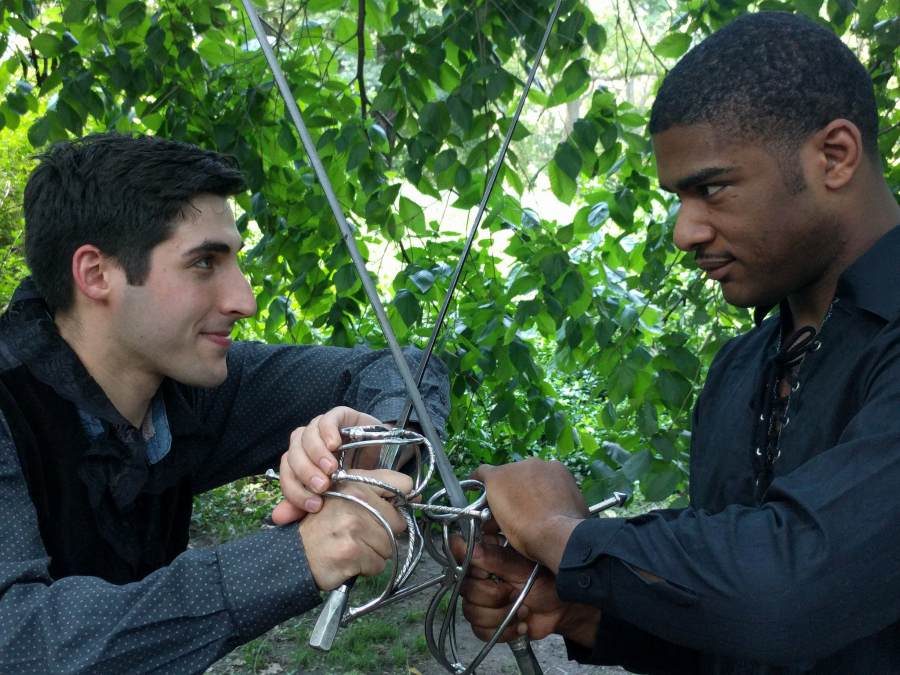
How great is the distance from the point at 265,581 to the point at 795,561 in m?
0.81

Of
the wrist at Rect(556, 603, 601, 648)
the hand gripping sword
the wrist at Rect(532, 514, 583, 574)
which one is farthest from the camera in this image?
the wrist at Rect(556, 603, 601, 648)

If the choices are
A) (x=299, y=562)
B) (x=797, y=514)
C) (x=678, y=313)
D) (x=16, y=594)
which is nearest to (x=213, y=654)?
(x=299, y=562)

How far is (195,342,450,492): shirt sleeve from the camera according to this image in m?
2.46

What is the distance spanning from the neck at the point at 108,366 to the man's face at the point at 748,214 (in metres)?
1.21

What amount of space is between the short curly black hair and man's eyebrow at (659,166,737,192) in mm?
56

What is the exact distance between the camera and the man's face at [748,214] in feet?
4.90

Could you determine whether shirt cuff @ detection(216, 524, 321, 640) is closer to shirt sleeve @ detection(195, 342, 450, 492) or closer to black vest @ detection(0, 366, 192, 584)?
black vest @ detection(0, 366, 192, 584)

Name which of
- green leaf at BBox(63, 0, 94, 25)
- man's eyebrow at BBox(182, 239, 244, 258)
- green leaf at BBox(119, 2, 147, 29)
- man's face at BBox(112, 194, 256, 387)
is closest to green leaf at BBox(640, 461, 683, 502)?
man's face at BBox(112, 194, 256, 387)

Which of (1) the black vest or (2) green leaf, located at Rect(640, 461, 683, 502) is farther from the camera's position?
(2) green leaf, located at Rect(640, 461, 683, 502)

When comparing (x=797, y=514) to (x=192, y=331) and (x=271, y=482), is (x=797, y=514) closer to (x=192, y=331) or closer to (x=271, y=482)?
(x=192, y=331)

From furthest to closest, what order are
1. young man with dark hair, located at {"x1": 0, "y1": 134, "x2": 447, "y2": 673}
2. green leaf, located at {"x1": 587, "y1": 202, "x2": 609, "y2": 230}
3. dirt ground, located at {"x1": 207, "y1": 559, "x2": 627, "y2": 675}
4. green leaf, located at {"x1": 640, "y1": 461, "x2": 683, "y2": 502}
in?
dirt ground, located at {"x1": 207, "y1": 559, "x2": 627, "y2": 675} < green leaf, located at {"x1": 587, "y1": 202, "x2": 609, "y2": 230} < green leaf, located at {"x1": 640, "y1": 461, "x2": 683, "y2": 502} < young man with dark hair, located at {"x1": 0, "y1": 134, "x2": 447, "y2": 673}

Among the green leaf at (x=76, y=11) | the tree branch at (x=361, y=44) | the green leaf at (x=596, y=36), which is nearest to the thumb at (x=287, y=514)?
the green leaf at (x=596, y=36)

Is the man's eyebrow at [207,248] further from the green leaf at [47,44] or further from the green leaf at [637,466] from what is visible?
the green leaf at [47,44]

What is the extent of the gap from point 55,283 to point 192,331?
305mm
